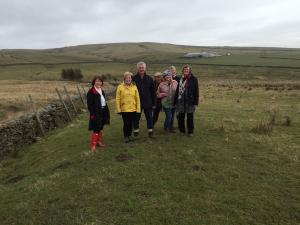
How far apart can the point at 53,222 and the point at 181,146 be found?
5.89 meters

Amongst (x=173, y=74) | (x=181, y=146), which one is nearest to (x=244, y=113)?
(x=173, y=74)

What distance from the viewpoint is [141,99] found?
13219mm

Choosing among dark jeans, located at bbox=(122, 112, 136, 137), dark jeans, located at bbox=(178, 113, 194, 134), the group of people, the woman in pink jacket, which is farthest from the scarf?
dark jeans, located at bbox=(122, 112, 136, 137)

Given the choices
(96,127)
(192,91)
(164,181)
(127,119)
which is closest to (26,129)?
(96,127)

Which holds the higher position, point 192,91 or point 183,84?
point 183,84

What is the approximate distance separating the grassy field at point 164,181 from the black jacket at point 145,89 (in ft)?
4.38

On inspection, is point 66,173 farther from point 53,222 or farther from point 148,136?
point 148,136

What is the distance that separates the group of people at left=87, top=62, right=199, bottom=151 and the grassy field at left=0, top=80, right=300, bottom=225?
2.25ft

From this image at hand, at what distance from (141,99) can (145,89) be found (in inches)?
15.2

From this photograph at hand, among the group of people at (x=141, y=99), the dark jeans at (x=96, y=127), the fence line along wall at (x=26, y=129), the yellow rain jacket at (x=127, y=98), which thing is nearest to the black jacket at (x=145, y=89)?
the group of people at (x=141, y=99)

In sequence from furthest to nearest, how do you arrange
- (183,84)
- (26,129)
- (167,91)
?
(26,129), (167,91), (183,84)

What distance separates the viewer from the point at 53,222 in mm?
7551

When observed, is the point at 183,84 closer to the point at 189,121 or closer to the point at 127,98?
the point at 189,121

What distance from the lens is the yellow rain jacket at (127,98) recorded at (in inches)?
498
